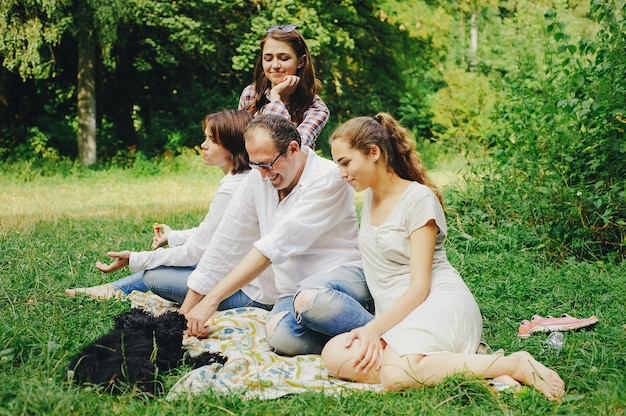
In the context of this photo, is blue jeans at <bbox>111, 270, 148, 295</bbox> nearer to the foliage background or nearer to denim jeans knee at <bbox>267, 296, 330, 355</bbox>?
denim jeans knee at <bbox>267, 296, 330, 355</bbox>

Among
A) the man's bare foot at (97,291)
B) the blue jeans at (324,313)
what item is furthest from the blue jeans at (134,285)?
the blue jeans at (324,313)

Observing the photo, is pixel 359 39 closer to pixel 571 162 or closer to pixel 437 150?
pixel 437 150

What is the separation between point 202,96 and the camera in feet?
60.0

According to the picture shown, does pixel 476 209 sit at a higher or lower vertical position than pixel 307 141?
lower

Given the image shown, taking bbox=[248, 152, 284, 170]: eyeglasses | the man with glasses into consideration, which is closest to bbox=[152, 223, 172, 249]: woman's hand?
the man with glasses

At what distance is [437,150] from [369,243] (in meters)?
16.0

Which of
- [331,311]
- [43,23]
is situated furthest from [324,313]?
[43,23]

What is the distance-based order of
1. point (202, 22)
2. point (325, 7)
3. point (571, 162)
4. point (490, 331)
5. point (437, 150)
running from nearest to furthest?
point (490, 331)
point (571, 162)
point (202, 22)
point (325, 7)
point (437, 150)

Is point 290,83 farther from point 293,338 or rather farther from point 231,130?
point 293,338

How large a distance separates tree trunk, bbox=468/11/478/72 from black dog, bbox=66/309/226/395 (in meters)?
24.6

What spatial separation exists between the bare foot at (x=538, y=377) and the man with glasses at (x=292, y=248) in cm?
77

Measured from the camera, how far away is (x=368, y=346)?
3.16 meters

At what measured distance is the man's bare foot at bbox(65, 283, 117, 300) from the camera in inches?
172

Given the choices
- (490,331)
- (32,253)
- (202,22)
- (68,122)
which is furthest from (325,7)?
(490,331)
